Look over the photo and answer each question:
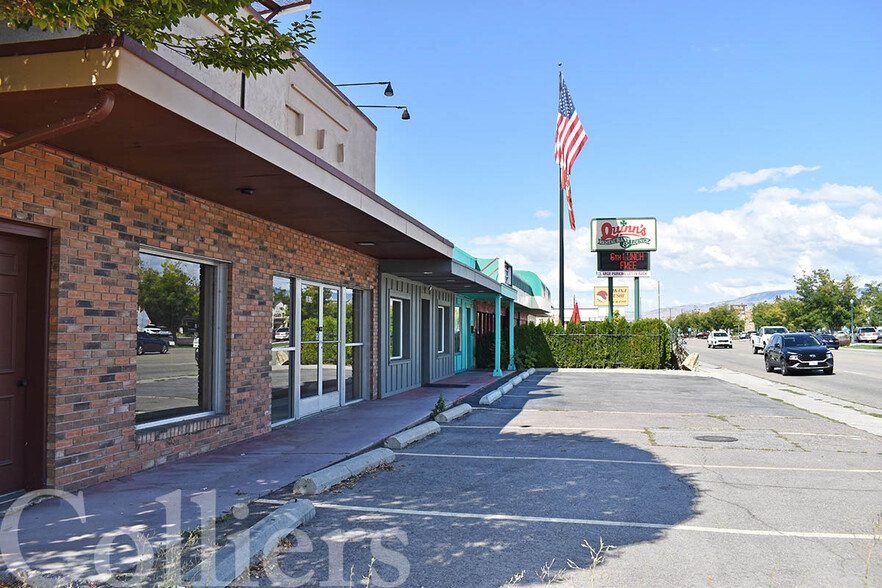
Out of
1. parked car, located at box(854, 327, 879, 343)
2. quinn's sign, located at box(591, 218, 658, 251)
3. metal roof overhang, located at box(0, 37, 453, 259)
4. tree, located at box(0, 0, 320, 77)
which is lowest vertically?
parked car, located at box(854, 327, 879, 343)

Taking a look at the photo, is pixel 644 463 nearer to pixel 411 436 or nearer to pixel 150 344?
pixel 411 436

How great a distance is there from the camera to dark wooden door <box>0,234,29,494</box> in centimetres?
589

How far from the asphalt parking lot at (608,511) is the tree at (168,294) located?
3207 millimetres

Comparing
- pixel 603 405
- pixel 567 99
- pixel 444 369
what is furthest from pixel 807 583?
pixel 567 99

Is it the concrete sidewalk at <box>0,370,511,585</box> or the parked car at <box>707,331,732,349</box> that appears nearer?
the concrete sidewalk at <box>0,370,511,585</box>

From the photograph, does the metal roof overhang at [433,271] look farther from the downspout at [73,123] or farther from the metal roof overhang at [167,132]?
the downspout at [73,123]

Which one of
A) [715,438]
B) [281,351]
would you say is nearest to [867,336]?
[715,438]

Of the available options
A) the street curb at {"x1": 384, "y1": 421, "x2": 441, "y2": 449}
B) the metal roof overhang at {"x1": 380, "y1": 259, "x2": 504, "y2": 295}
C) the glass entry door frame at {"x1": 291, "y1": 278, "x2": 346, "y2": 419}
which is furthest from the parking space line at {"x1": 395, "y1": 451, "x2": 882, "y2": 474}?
the metal roof overhang at {"x1": 380, "y1": 259, "x2": 504, "y2": 295}

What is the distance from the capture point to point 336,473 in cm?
668

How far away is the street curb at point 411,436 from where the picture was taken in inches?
348

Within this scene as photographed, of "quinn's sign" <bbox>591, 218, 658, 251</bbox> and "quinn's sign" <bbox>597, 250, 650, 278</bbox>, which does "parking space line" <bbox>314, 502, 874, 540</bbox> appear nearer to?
"quinn's sign" <bbox>597, 250, 650, 278</bbox>

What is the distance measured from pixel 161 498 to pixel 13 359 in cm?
187

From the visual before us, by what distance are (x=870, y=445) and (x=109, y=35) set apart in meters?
10.5

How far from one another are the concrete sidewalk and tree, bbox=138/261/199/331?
5.73ft
